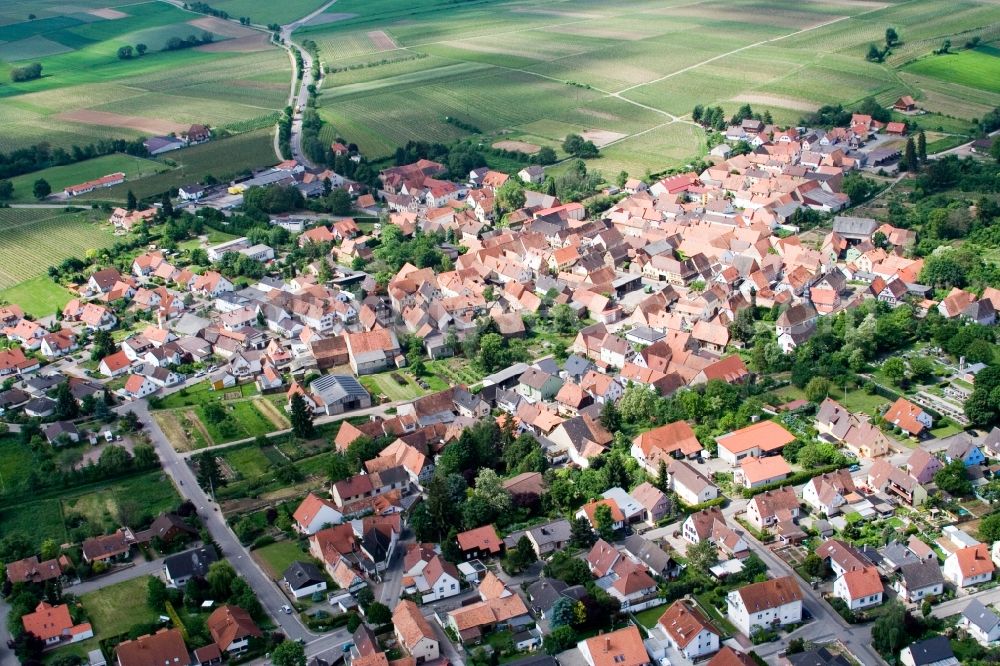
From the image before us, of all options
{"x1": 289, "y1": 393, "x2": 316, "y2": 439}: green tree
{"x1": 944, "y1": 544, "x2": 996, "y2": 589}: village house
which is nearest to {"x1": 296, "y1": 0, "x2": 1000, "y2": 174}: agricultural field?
{"x1": 289, "y1": 393, "x2": 316, "y2": 439}: green tree

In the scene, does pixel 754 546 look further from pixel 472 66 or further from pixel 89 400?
pixel 472 66

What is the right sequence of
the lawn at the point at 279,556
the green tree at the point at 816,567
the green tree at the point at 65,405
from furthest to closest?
the green tree at the point at 65,405
the lawn at the point at 279,556
the green tree at the point at 816,567

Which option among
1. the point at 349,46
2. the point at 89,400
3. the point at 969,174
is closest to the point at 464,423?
the point at 89,400

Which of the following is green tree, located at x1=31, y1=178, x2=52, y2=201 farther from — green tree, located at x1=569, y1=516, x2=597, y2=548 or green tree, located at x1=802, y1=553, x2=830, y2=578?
green tree, located at x1=802, y1=553, x2=830, y2=578

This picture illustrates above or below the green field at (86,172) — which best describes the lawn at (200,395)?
below

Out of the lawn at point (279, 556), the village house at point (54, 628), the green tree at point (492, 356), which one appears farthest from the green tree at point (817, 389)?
the village house at point (54, 628)

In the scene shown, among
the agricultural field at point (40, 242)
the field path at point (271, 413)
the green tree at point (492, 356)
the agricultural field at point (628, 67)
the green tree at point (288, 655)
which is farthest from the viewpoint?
the agricultural field at point (628, 67)

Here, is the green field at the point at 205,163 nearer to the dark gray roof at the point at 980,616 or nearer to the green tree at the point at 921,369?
the green tree at the point at 921,369
